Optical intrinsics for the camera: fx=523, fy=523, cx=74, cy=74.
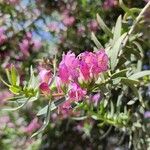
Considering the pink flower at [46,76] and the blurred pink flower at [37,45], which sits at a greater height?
the blurred pink flower at [37,45]

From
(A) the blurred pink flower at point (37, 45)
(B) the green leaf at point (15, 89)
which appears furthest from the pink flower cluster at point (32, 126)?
(B) the green leaf at point (15, 89)

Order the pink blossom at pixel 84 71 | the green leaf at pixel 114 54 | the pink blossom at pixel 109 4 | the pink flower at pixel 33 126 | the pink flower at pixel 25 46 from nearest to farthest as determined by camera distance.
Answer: the pink blossom at pixel 84 71
the green leaf at pixel 114 54
the pink blossom at pixel 109 4
the pink flower at pixel 25 46
the pink flower at pixel 33 126

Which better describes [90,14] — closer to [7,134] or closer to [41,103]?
[41,103]

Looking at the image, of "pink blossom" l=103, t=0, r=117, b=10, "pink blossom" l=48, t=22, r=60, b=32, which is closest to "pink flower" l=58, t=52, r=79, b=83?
"pink blossom" l=103, t=0, r=117, b=10

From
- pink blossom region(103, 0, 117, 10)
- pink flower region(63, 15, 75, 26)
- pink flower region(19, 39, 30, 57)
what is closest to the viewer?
pink blossom region(103, 0, 117, 10)

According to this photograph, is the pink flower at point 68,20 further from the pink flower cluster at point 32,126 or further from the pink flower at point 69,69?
the pink flower at point 69,69

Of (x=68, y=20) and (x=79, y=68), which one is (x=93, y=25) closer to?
(x=68, y=20)

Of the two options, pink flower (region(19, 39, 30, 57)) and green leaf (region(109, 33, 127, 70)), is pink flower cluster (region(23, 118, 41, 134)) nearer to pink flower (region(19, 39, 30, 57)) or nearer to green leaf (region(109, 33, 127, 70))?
pink flower (region(19, 39, 30, 57))

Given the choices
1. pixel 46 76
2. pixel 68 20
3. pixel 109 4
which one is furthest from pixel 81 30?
pixel 46 76

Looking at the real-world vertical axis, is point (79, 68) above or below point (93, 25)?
below
